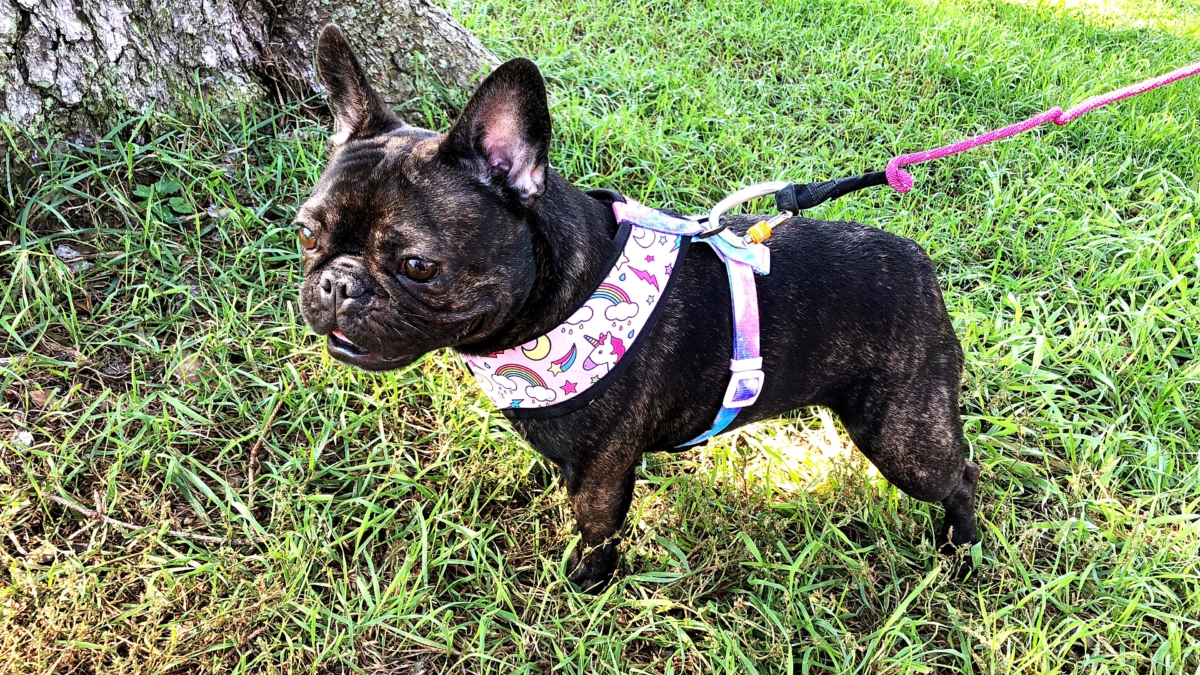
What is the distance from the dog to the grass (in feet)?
1.27

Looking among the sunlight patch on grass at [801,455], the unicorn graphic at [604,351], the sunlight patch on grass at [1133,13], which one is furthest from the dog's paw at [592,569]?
the sunlight patch on grass at [1133,13]

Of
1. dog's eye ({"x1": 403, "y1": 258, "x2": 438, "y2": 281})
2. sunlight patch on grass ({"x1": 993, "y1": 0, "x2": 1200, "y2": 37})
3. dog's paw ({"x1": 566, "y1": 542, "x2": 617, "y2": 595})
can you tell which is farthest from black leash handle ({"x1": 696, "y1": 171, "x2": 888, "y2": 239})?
sunlight patch on grass ({"x1": 993, "y1": 0, "x2": 1200, "y2": 37})

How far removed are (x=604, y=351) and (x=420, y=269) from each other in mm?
520

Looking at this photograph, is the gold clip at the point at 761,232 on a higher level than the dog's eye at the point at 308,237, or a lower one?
lower

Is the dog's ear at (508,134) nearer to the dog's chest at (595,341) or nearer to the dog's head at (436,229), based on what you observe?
the dog's head at (436,229)

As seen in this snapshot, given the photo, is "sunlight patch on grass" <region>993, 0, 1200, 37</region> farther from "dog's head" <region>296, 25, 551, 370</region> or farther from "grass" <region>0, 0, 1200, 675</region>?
"dog's head" <region>296, 25, 551, 370</region>

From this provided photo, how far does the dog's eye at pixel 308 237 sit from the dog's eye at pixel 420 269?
0.98ft

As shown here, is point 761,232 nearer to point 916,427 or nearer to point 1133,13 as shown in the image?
point 916,427

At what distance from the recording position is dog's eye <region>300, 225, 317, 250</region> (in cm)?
197

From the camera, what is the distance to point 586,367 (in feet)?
6.64

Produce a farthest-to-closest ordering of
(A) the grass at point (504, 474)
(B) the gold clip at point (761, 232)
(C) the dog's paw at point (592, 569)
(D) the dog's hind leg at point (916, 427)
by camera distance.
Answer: (C) the dog's paw at point (592, 569) < (A) the grass at point (504, 474) < (D) the dog's hind leg at point (916, 427) < (B) the gold clip at point (761, 232)

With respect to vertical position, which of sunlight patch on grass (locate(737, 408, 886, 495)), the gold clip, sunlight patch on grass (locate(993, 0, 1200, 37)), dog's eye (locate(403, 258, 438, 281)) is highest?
dog's eye (locate(403, 258, 438, 281))

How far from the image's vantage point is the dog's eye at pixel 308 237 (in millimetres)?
1970

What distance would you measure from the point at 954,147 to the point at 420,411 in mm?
2073
